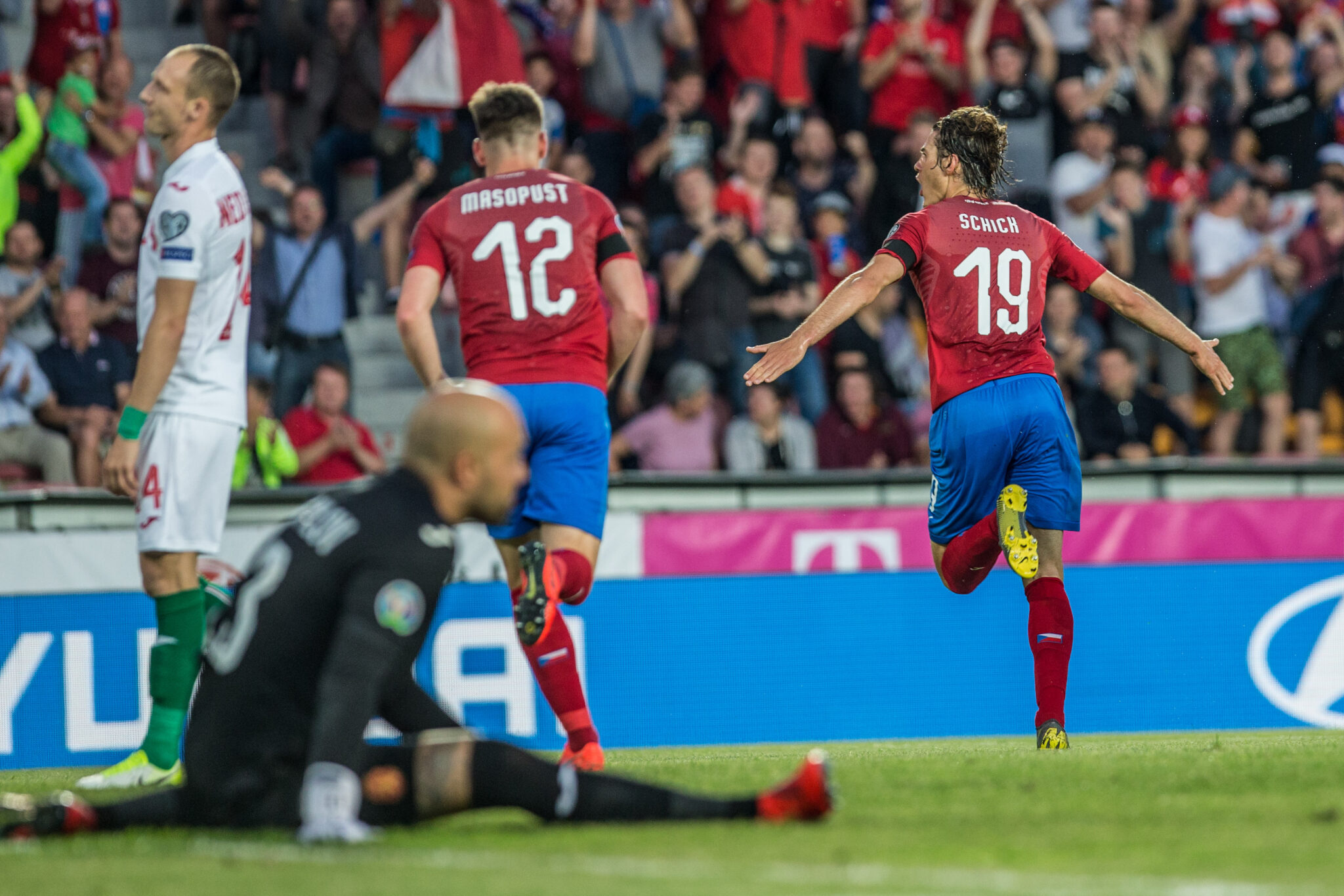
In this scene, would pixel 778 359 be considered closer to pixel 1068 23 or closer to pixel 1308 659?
pixel 1308 659

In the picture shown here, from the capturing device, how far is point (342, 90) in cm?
1362

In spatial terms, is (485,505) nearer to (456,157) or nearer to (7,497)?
(7,497)

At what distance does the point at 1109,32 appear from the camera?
15.2 meters

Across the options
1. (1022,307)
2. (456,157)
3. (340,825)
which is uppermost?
(456,157)

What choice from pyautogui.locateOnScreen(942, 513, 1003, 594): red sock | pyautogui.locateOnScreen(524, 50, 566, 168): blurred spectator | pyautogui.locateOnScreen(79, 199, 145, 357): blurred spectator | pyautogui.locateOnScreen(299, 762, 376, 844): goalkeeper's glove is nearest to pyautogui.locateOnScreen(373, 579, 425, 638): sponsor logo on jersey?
pyautogui.locateOnScreen(299, 762, 376, 844): goalkeeper's glove

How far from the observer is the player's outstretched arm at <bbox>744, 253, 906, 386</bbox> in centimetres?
643

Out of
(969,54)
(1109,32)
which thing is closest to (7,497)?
(969,54)

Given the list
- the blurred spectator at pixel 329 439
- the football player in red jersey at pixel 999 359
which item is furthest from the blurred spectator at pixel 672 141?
the football player in red jersey at pixel 999 359

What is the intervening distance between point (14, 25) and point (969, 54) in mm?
7923

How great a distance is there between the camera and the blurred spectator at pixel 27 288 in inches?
467

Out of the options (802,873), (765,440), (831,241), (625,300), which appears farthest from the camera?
(831,241)

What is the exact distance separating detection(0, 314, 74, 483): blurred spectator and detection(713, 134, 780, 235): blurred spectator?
5.26 m

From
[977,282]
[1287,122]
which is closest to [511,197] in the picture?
[977,282]

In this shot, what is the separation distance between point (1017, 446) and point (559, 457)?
6.32 feet
